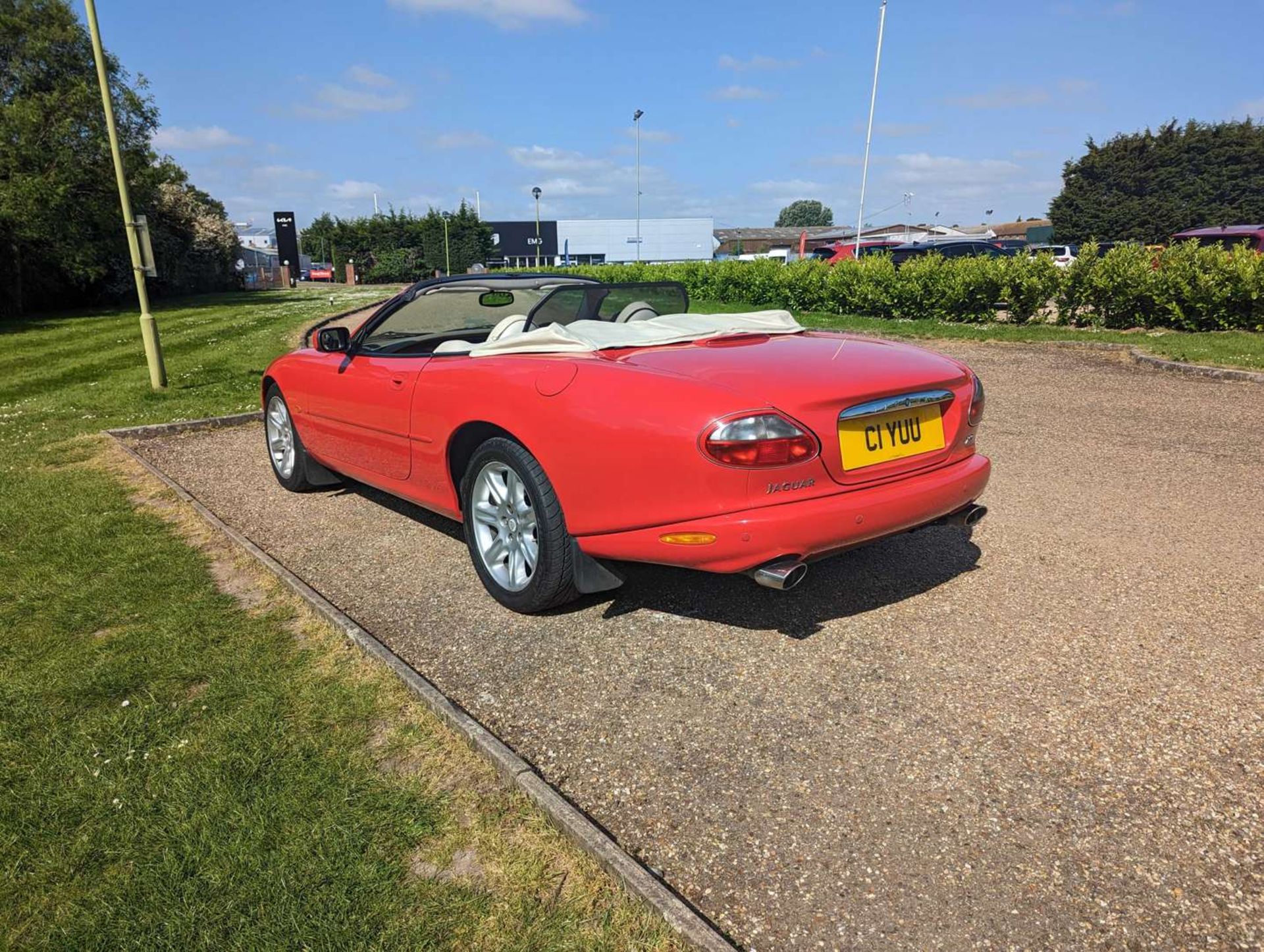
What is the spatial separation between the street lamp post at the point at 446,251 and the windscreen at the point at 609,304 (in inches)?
1933

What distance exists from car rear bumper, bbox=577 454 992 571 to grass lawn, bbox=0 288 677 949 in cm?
91

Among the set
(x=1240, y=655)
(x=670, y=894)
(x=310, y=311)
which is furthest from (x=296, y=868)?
(x=310, y=311)

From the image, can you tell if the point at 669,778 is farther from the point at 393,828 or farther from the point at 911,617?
the point at 911,617

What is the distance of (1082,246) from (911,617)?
13.4 meters

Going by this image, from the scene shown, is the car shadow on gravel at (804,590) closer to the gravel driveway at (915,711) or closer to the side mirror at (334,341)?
the gravel driveway at (915,711)

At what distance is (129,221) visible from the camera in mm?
9180

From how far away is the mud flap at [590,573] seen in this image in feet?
10.1

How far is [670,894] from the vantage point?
1815 mm

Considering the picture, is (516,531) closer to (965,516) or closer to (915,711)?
(915,711)

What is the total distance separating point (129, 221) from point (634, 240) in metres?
67.1

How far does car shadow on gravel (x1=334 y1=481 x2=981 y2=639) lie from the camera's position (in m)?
3.37

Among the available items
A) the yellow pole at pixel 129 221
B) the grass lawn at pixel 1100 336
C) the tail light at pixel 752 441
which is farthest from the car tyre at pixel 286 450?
the grass lawn at pixel 1100 336

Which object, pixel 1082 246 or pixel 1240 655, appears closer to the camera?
pixel 1240 655

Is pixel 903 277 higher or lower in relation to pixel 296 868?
higher
